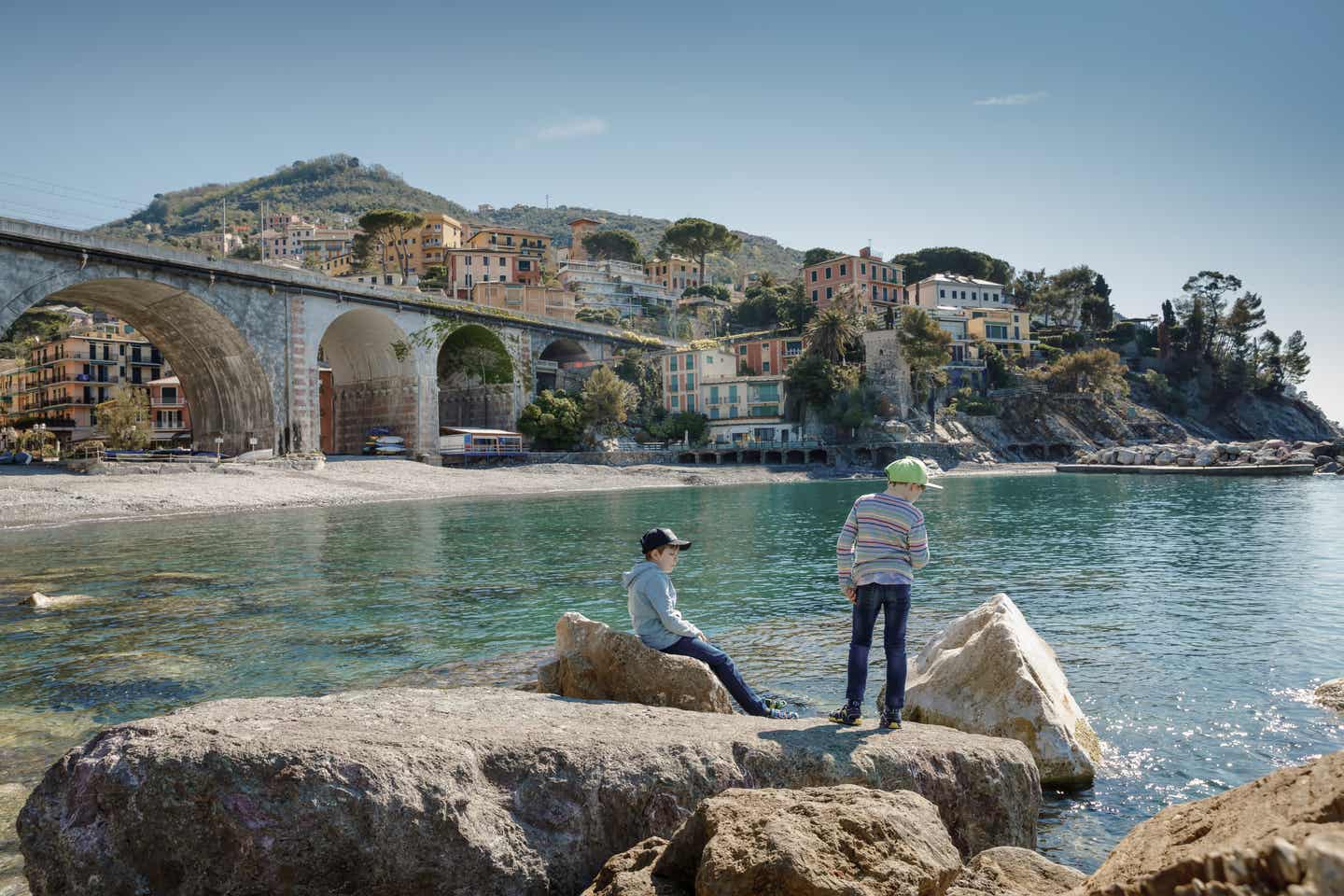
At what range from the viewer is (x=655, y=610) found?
22.2 ft

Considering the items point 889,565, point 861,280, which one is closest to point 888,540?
point 889,565

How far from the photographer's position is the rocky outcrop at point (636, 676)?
6250 mm

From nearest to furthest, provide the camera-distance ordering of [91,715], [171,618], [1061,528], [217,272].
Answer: [91,715] < [171,618] < [1061,528] < [217,272]

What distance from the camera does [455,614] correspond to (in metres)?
14.3

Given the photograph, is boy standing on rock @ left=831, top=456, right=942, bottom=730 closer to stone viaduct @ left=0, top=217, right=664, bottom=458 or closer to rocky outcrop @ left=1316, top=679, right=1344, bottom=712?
rocky outcrop @ left=1316, top=679, right=1344, bottom=712

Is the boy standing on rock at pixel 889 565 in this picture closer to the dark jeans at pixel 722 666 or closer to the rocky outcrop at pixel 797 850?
the dark jeans at pixel 722 666

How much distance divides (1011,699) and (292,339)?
55.5 meters

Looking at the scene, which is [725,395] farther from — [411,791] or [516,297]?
[411,791]

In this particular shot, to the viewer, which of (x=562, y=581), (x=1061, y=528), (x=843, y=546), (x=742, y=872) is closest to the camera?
(x=742, y=872)

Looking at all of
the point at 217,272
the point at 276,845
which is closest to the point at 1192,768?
the point at 276,845

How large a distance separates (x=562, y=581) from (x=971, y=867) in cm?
1443

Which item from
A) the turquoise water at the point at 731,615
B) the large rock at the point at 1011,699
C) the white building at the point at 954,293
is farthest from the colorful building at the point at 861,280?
the large rock at the point at 1011,699

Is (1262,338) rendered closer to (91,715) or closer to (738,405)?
(738,405)

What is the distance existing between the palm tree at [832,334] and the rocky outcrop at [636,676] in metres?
74.0
